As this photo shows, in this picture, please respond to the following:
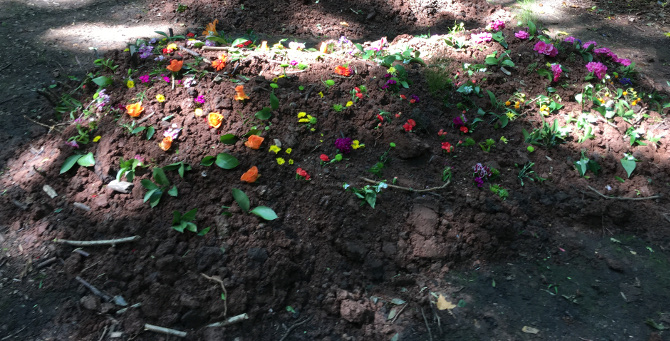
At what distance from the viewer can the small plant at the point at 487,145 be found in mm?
3023

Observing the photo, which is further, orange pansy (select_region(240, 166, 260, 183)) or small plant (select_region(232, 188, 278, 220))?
orange pansy (select_region(240, 166, 260, 183))

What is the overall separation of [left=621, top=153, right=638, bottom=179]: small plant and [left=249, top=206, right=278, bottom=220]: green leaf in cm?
250

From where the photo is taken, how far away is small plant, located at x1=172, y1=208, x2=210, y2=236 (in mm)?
2350

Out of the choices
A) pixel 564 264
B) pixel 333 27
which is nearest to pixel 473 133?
pixel 564 264

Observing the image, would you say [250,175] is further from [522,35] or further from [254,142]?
[522,35]

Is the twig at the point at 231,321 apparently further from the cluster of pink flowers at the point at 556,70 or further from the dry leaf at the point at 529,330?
the cluster of pink flowers at the point at 556,70

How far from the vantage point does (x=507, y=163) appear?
9.65 ft

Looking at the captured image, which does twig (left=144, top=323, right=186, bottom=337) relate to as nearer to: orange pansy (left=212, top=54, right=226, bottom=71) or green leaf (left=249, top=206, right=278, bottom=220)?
green leaf (left=249, top=206, right=278, bottom=220)

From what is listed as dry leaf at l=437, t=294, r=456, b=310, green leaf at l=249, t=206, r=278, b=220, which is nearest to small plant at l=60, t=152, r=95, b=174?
green leaf at l=249, t=206, r=278, b=220

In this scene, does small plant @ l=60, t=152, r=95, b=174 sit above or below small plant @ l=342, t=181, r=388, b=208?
above

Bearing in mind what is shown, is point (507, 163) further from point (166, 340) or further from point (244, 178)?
point (166, 340)

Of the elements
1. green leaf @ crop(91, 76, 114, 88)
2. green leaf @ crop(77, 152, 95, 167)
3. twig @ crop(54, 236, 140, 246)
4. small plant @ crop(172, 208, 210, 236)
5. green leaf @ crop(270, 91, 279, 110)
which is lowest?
twig @ crop(54, 236, 140, 246)

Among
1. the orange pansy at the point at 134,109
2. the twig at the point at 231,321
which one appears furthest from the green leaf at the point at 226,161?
the twig at the point at 231,321

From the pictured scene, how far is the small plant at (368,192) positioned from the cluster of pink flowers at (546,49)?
2.21 meters
